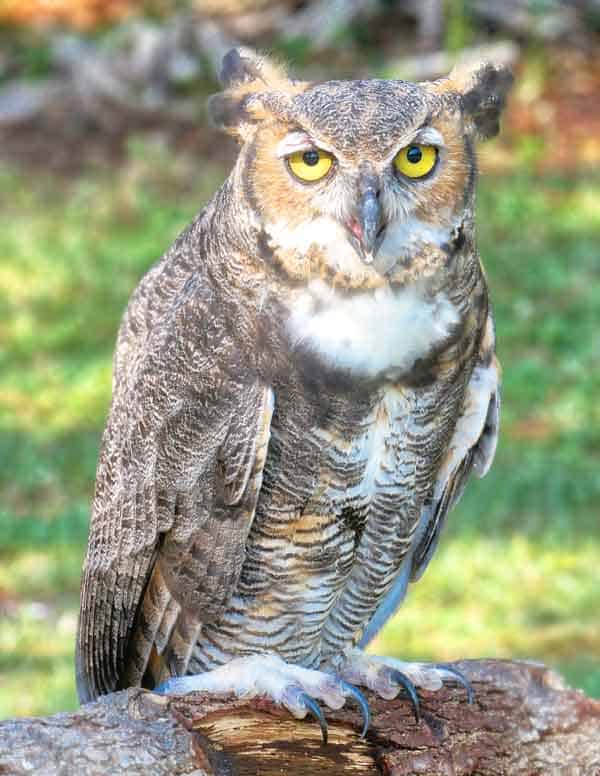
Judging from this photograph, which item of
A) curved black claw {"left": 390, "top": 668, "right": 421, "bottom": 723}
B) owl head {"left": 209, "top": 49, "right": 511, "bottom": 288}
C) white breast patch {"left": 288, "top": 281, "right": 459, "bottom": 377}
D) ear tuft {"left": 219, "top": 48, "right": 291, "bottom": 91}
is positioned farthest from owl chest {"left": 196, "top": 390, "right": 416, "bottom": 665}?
ear tuft {"left": 219, "top": 48, "right": 291, "bottom": 91}

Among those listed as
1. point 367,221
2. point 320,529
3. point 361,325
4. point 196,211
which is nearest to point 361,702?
point 320,529

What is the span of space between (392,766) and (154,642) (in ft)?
2.36

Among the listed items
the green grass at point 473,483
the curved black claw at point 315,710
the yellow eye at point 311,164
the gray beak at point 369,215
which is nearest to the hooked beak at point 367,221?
the gray beak at point 369,215

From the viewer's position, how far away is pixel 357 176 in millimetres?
2947

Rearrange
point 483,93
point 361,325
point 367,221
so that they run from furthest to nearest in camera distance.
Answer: point 483,93 < point 361,325 < point 367,221

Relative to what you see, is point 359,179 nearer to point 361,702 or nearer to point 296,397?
point 296,397

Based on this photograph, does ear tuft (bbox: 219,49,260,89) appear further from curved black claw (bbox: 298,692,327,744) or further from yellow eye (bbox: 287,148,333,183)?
curved black claw (bbox: 298,692,327,744)

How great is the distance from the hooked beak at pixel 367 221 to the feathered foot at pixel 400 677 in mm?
1126

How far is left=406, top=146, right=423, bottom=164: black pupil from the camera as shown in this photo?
9.91ft

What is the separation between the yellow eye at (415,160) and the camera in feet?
9.89

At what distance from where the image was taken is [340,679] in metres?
3.41

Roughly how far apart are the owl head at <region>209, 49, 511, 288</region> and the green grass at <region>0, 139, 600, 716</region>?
99.2 inches

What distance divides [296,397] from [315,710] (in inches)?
28.8

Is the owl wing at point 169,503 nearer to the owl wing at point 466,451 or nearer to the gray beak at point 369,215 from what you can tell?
the gray beak at point 369,215
